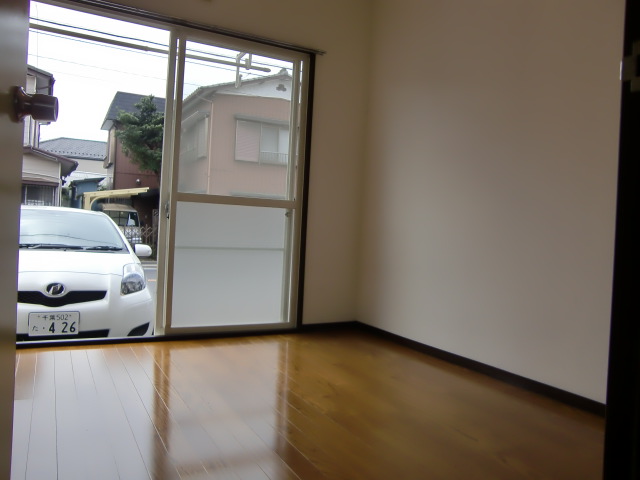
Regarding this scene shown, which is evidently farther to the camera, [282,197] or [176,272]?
[282,197]

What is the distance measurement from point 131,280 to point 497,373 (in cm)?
250

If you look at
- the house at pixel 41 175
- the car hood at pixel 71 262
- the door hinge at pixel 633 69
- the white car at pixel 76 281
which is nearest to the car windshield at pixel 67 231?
the white car at pixel 76 281

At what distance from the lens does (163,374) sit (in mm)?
2617

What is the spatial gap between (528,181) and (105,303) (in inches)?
109

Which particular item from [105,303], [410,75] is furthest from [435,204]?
[105,303]

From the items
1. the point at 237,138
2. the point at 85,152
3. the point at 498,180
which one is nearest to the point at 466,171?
the point at 498,180

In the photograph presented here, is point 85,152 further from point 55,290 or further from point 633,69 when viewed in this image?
point 633,69

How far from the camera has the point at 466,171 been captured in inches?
122

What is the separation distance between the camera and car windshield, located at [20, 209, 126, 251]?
10.6 ft

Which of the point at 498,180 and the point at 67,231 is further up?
the point at 498,180

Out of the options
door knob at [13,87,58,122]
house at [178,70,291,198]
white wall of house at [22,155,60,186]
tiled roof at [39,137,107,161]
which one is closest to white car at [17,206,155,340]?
house at [178,70,291,198]

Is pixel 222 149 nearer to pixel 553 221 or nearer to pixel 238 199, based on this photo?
pixel 238 199

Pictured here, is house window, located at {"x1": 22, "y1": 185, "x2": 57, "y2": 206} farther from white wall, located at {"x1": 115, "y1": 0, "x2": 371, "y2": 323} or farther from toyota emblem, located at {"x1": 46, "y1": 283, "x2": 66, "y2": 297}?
white wall, located at {"x1": 115, "y1": 0, "x2": 371, "y2": 323}

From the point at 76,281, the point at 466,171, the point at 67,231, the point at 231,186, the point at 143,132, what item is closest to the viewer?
the point at 76,281
